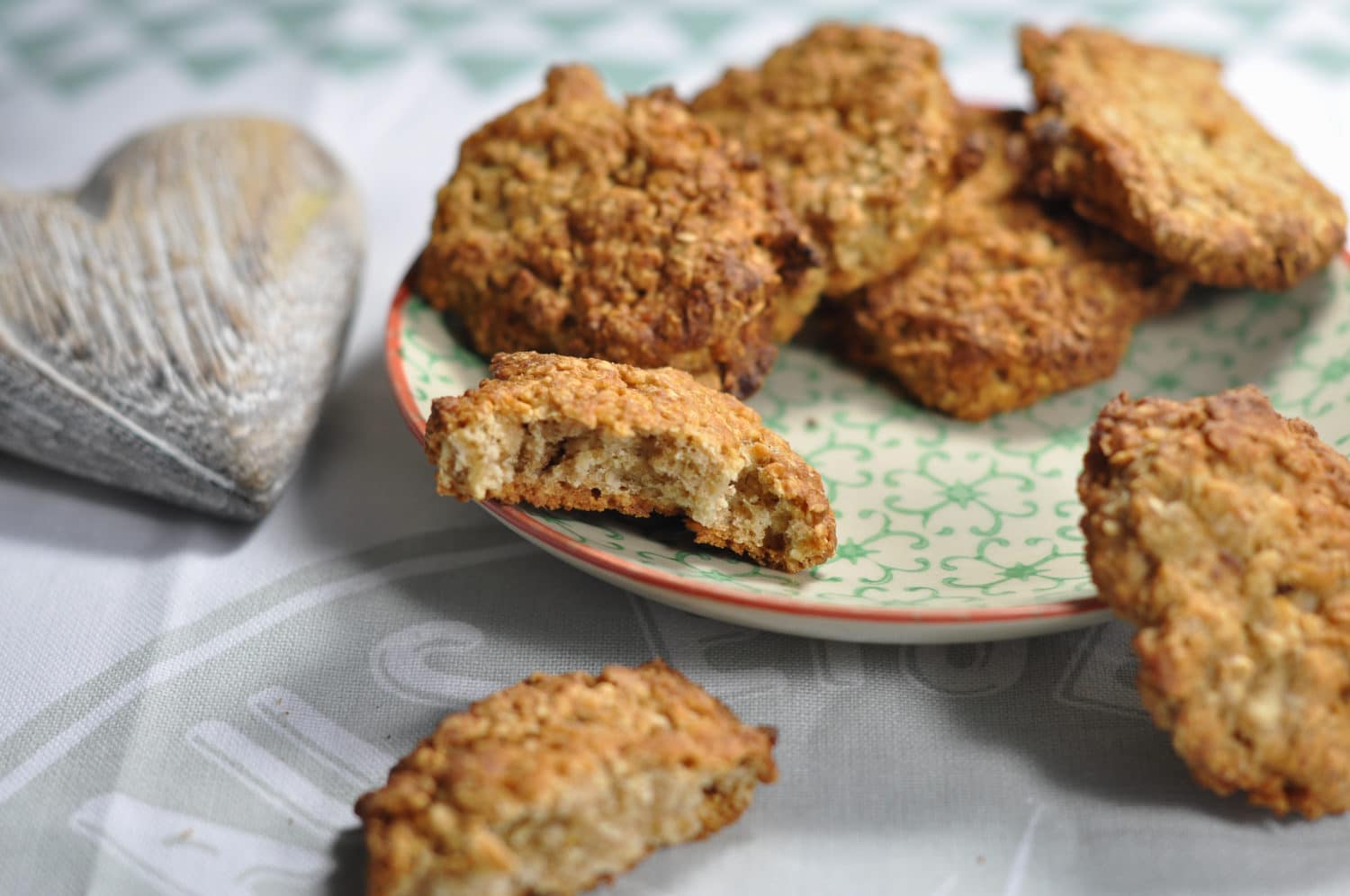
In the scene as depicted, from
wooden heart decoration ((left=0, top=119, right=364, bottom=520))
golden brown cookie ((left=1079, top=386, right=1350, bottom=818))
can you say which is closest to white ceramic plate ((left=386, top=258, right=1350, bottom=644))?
golden brown cookie ((left=1079, top=386, right=1350, bottom=818))

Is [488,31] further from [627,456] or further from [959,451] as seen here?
[627,456]

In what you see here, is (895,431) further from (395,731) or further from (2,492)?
(2,492)

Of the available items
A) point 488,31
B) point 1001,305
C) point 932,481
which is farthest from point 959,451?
point 488,31

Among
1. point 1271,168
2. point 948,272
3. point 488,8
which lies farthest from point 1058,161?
point 488,8

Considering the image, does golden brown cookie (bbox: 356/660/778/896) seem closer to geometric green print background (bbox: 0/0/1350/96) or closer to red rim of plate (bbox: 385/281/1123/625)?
red rim of plate (bbox: 385/281/1123/625)

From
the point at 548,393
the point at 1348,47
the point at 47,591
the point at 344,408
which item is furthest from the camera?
the point at 1348,47

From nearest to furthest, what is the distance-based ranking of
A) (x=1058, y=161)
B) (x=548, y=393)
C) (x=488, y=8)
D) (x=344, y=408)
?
(x=548, y=393) → (x=1058, y=161) → (x=344, y=408) → (x=488, y=8)

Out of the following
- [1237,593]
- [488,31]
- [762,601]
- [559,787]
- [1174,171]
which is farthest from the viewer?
[488,31]
